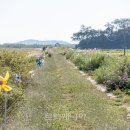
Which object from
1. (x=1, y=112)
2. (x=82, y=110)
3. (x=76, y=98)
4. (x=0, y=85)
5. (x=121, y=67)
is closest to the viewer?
(x=0, y=85)

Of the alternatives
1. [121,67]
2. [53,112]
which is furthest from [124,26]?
[53,112]

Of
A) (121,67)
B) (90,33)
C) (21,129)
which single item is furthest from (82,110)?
(90,33)

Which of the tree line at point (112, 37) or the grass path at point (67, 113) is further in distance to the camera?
the tree line at point (112, 37)

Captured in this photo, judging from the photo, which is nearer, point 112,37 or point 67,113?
→ point 67,113

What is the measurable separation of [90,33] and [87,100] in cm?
11920

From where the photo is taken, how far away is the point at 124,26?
384ft

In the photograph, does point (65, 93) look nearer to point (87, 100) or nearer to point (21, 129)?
point (87, 100)

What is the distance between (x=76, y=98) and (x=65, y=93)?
61.1 inches

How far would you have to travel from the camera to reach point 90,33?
13062cm

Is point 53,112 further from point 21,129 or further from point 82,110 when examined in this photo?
point 21,129

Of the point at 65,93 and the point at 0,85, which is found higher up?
the point at 0,85

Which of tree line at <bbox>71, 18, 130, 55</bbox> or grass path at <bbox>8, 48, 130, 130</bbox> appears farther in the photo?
tree line at <bbox>71, 18, 130, 55</bbox>

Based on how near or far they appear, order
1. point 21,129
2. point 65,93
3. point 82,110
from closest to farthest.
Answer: point 21,129 < point 82,110 < point 65,93

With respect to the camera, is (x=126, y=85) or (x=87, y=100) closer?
(x=87, y=100)
